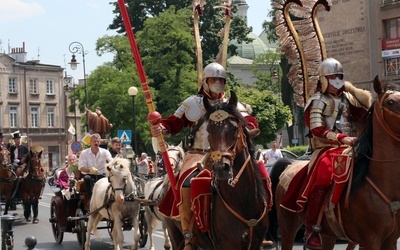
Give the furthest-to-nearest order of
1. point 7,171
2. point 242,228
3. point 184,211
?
1. point 7,171
2. point 184,211
3. point 242,228

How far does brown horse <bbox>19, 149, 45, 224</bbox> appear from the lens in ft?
79.9

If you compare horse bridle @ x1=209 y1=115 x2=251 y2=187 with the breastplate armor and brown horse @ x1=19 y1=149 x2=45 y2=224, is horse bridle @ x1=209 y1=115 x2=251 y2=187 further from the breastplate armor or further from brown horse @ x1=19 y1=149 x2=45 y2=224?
brown horse @ x1=19 y1=149 x2=45 y2=224

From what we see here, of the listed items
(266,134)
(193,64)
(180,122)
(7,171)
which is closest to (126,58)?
(193,64)

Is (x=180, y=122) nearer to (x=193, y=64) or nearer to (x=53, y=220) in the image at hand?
(x=53, y=220)

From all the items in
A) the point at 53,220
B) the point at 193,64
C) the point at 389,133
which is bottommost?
the point at 53,220

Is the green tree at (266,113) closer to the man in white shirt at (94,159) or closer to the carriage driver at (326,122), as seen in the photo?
the man in white shirt at (94,159)

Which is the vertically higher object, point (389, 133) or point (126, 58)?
point (126, 58)

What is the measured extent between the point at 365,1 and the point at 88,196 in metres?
31.7

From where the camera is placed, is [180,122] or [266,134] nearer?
[180,122]

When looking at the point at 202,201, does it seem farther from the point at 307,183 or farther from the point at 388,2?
the point at 388,2

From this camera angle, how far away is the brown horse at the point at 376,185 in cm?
914

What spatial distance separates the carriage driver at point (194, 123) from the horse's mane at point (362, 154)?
45.3 inches

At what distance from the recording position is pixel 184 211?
31.7 ft

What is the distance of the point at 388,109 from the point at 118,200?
700 centimetres
